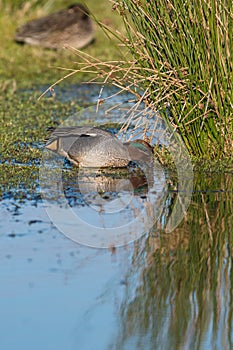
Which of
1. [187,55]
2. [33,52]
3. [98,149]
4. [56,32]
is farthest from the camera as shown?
[56,32]

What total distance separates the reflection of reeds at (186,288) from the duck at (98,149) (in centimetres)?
90

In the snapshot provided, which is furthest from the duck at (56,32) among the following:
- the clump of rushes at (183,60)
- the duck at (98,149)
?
the clump of rushes at (183,60)

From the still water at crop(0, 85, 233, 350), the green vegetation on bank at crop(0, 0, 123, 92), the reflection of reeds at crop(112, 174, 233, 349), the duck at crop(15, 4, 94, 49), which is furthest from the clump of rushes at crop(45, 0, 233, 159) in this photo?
the duck at crop(15, 4, 94, 49)

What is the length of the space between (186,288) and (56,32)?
23.3 ft

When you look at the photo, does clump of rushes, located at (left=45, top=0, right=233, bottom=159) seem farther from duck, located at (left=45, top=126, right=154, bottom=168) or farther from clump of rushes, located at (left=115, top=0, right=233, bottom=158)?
duck, located at (left=45, top=126, right=154, bottom=168)

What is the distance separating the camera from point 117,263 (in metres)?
3.67

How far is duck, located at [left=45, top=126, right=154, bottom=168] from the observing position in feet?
16.9

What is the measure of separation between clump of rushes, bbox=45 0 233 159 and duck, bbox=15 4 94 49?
16.1 ft

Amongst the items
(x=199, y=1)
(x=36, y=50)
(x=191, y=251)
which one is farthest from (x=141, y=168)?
(x=36, y=50)

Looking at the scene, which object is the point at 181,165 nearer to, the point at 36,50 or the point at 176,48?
the point at 176,48

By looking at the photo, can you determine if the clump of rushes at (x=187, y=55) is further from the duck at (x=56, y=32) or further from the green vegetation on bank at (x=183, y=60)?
the duck at (x=56, y=32)

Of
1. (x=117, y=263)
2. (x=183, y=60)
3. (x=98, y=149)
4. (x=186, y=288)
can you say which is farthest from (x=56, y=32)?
(x=186, y=288)

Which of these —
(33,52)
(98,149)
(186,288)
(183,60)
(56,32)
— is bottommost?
(186,288)

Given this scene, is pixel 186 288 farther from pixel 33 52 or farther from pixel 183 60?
pixel 33 52
